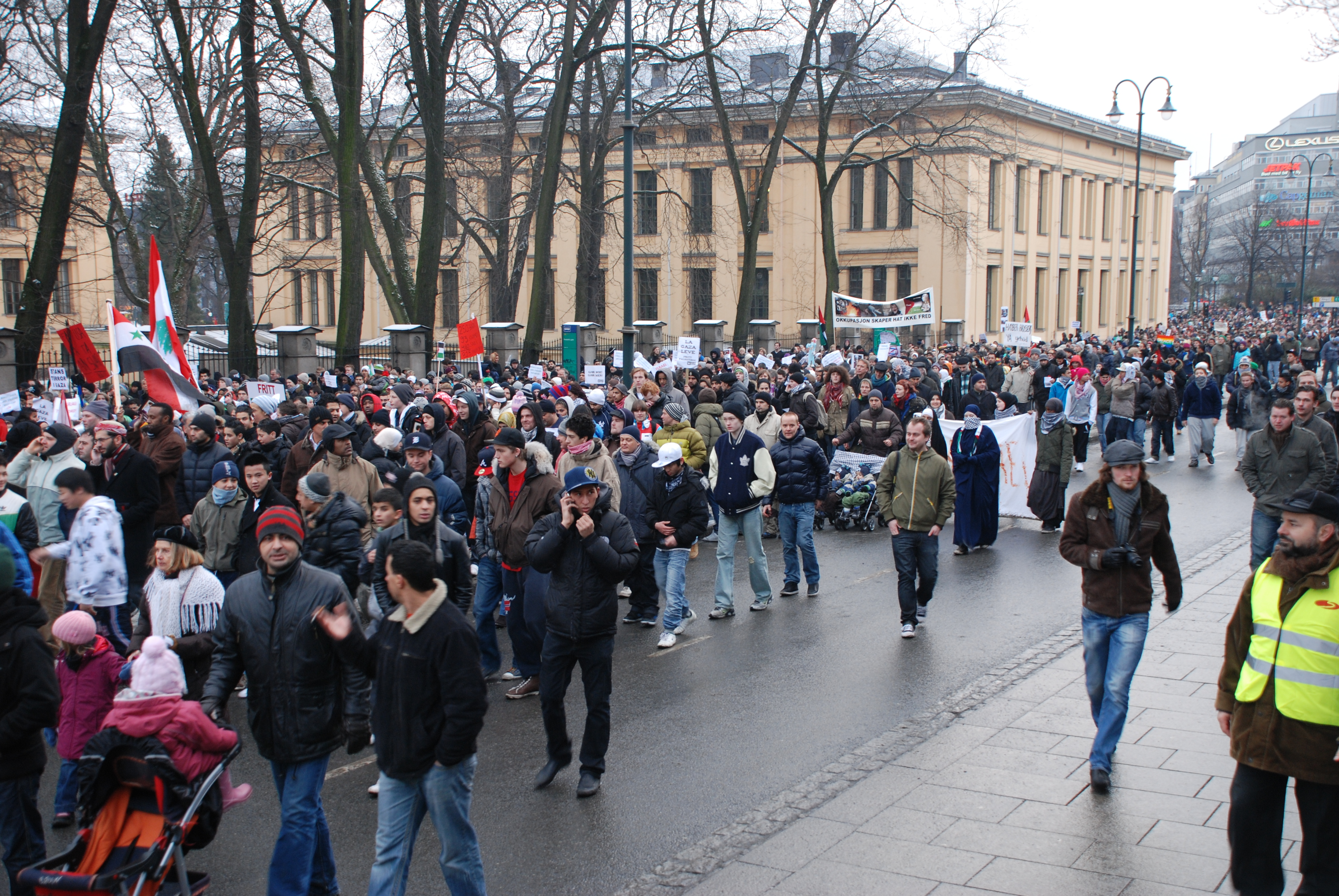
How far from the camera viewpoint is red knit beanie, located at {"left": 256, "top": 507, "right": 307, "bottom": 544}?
4871 millimetres

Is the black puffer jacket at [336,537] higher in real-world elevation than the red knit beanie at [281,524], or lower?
lower

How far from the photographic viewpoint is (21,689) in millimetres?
4660

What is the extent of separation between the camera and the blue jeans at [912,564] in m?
9.34

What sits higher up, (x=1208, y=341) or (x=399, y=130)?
(x=399, y=130)


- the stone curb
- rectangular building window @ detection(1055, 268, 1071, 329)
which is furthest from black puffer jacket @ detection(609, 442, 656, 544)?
rectangular building window @ detection(1055, 268, 1071, 329)

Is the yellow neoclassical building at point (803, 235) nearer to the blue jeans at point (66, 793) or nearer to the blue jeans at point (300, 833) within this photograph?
the blue jeans at point (66, 793)

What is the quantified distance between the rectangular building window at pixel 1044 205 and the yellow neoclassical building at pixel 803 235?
9 centimetres

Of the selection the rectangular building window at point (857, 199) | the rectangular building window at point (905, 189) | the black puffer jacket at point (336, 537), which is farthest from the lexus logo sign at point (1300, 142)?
the black puffer jacket at point (336, 537)

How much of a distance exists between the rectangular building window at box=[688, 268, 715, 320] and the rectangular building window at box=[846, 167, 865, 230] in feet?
24.5

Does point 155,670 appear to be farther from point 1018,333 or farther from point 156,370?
point 1018,333

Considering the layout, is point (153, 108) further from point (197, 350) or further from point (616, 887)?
point (616, 887)

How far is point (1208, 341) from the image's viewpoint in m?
43.1

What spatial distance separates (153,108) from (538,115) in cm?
2542

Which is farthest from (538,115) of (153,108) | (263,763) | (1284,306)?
(1284,306)
